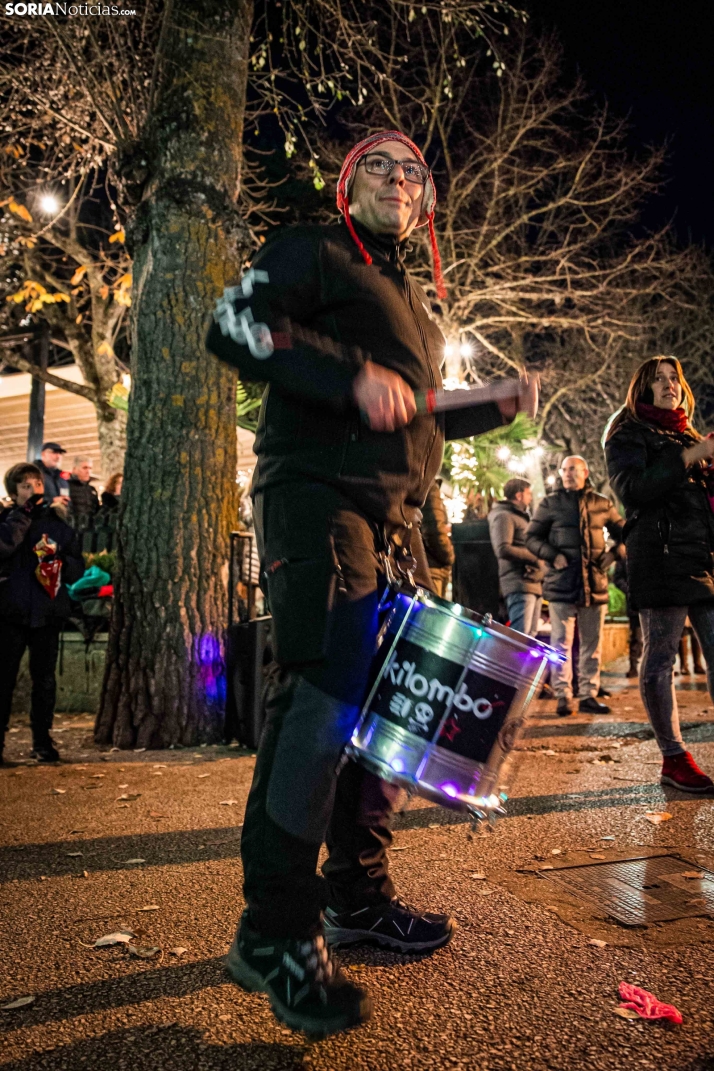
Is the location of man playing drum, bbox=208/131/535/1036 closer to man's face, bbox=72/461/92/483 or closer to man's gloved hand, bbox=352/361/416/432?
man's gloved hand, bbox=352/361/416/432

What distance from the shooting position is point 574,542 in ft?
27.5

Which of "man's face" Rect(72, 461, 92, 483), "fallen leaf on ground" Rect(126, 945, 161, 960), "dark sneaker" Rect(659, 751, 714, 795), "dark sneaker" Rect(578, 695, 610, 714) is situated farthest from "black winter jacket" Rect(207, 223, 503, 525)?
"man's face" Rect(72, 461, 92, 483)

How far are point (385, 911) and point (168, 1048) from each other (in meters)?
0.74

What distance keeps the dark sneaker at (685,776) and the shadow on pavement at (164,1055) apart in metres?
3.15

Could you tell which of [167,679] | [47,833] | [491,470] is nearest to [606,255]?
[491,470]

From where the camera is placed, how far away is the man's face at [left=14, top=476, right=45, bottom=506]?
20.9ft

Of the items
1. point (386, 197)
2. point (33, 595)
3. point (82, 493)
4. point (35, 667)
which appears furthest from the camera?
point (82, 493)

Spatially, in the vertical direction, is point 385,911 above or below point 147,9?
below

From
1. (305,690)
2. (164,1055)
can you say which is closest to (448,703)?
(305,690)

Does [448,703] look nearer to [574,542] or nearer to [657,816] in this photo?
[657,816]

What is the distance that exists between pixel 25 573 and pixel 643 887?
4.82m

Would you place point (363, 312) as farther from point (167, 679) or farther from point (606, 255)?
point (606, 255)

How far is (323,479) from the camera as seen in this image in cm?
215

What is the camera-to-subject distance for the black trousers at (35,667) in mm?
6082
